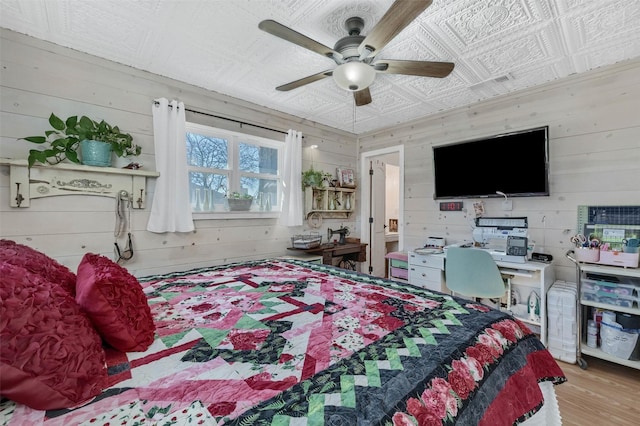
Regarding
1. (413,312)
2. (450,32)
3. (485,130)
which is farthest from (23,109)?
(485,130)

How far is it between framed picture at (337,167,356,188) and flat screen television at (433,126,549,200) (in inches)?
46.1

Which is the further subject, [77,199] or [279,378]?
[77,199]

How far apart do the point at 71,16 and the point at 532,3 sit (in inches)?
109

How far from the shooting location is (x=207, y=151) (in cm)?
289

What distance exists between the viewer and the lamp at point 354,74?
1.79m

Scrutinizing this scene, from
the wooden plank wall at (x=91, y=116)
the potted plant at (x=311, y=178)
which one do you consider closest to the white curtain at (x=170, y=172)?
the wooden plank wall at (x=91, y=116)

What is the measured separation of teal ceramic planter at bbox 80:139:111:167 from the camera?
6.84ft

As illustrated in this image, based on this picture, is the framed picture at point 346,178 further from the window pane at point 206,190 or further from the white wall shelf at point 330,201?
the window pane at point 206,190

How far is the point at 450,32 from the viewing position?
6.33 feet

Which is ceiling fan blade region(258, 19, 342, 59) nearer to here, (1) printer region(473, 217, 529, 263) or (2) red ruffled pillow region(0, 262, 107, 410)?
(2) red ruffled pillow region(0, 262, 107, 410)

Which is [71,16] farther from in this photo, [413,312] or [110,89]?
[413,312]

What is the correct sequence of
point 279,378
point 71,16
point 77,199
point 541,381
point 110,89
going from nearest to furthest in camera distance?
point 279,378 < point 541,381 < point 71,16 < point 77,199 < point 110,89

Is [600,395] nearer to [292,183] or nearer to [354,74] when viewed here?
[354,74]

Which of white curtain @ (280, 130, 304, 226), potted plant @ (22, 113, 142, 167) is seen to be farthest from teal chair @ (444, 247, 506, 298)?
potted plant @ (22, 113, 142, 167)
